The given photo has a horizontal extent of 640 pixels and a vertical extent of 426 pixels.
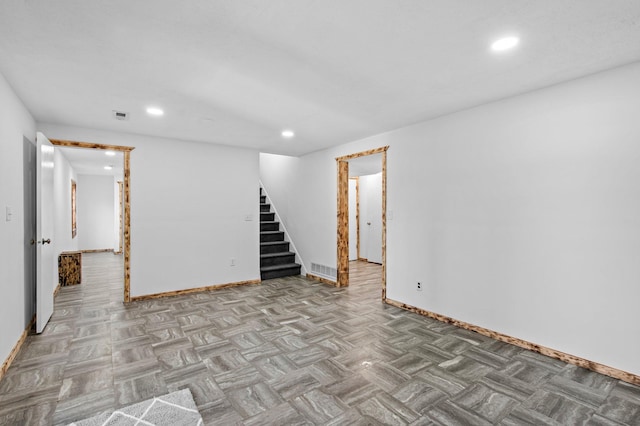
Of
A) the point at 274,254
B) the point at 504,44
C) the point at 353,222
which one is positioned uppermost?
the point at 504,44

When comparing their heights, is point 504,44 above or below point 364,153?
above

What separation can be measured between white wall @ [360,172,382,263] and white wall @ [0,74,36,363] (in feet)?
20.3

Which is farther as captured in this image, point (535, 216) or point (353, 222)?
point (353, 222)

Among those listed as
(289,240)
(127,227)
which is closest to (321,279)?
(289,240)

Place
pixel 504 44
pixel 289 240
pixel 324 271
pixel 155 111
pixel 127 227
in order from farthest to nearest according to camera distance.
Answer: pixel 289 240
pixel 324 271
pixel 127 227
pixel 155 111
pixel 504 44

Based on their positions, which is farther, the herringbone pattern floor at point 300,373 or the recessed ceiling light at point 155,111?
the recessed ceiling light at point 155,111

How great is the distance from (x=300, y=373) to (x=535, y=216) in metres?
2.43

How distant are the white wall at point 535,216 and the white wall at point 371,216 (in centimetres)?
352

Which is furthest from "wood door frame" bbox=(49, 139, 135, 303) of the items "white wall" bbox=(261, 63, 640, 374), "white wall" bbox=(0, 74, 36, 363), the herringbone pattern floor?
"white wall" bbox=(261, 63, 640, 374)

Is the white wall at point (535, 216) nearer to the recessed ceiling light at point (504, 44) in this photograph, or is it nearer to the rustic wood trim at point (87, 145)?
the recessed ceiling light at point (504, 44)

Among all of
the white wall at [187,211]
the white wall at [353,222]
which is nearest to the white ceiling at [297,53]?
the white wall at [187,211]

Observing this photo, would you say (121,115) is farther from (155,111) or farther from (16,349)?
(16,349)

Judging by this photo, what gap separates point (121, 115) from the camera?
3.58 metres

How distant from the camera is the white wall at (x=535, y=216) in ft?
7.91
